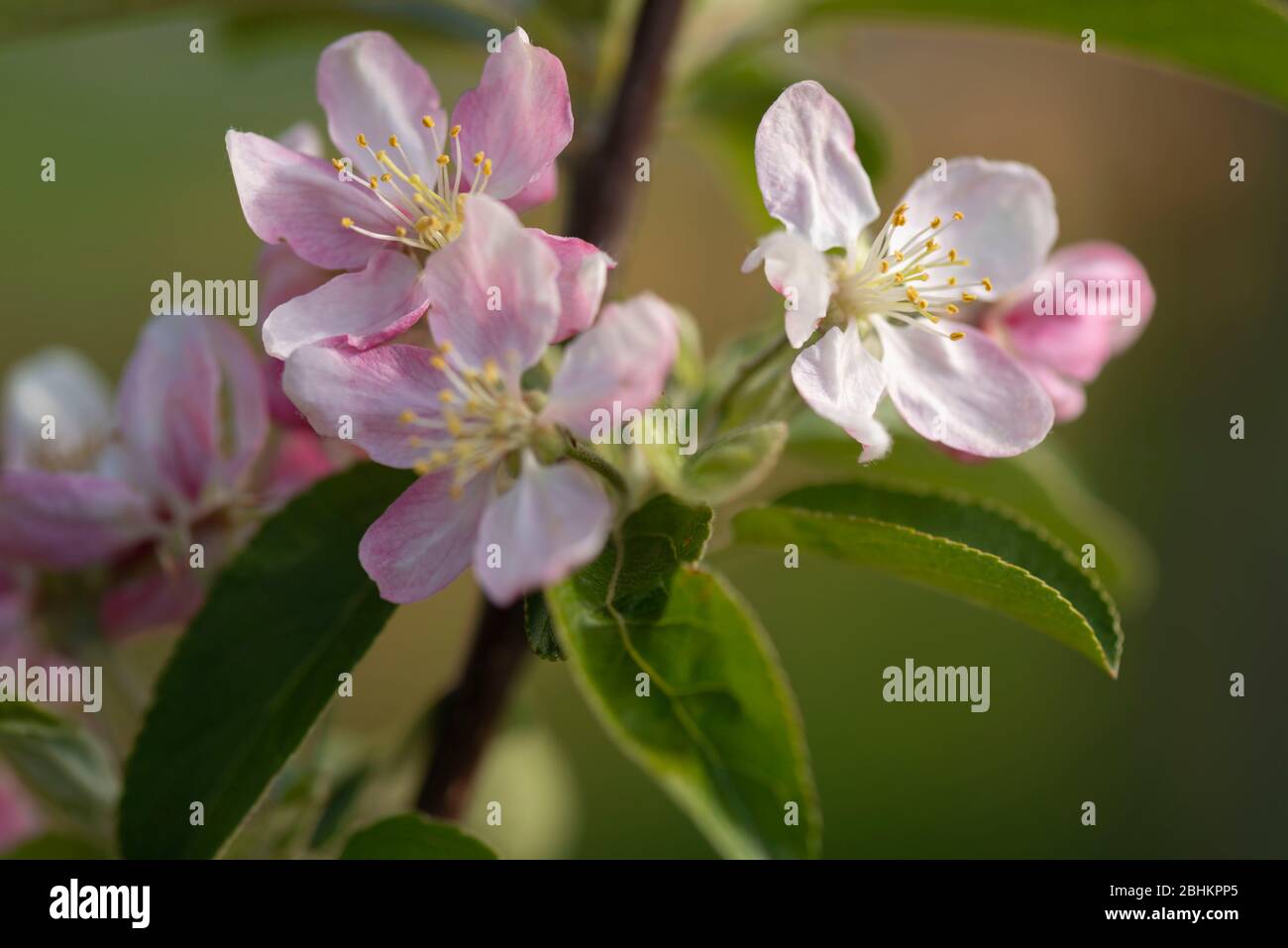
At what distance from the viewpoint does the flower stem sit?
853mm

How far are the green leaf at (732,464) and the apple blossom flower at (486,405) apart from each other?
62 millimetres

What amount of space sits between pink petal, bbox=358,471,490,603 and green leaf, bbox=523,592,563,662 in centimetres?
4

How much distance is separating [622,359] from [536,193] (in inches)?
7.2

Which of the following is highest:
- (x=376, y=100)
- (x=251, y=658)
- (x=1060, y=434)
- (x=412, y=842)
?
(x=1060, y=434)

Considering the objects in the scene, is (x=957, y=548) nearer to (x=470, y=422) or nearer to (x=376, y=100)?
(x=470, y=422)

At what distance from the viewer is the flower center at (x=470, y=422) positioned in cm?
63

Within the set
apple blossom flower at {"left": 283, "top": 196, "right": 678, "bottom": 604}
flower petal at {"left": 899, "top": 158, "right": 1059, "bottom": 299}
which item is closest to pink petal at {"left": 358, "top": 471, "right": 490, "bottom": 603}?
apple blossom flower at {"left": 283, "top": 196, "right": 678, "bottom": 604}

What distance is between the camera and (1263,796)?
3.35 meters

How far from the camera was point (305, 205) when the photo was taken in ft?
2.35

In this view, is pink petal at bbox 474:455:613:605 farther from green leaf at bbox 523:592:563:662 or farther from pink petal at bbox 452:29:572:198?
pink petal at bbox 452:29:572:198

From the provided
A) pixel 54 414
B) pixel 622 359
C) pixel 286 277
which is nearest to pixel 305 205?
pixel 286 277

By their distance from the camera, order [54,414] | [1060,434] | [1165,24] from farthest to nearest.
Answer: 1. [1060,434]
2. [54,414]
3. [1165,24]
